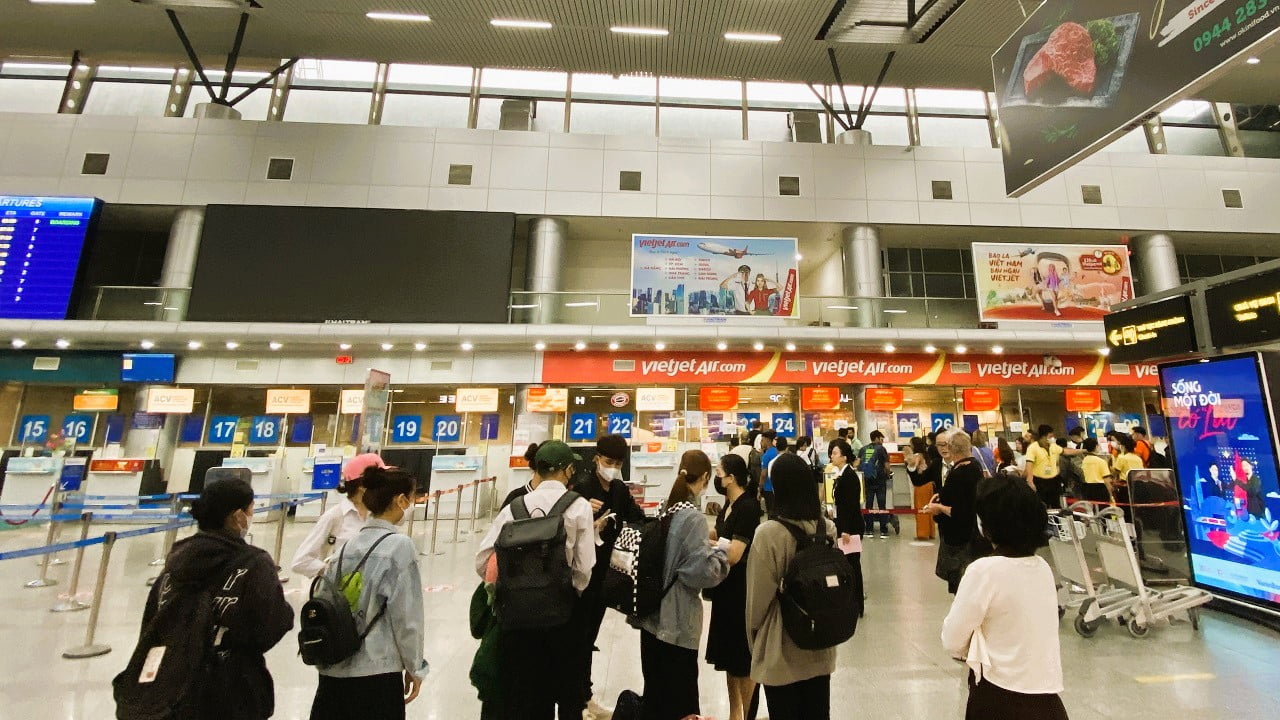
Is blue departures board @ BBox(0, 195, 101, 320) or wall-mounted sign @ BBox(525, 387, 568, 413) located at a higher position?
blue departures board @ BBox(0, 195, 101, 320)

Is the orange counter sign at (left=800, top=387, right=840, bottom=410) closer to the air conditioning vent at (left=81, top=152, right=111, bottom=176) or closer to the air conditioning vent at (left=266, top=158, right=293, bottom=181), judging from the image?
the air conditioning vent at (left=266, top=158, right=293, bottom=181)

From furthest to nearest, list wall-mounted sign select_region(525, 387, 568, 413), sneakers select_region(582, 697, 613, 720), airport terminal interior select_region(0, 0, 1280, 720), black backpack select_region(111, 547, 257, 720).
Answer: wall-mounted sign select_region(525, 387, 568, 413)
airport terminal interior select_region(0, 0, 1280, 720)
sneakers select_region(582, 697, 613, 720)
black backpack select_region(111, 547, 257, 720)

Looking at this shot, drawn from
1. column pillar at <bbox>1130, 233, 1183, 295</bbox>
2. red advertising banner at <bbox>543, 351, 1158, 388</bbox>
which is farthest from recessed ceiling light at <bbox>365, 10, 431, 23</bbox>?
column pillar at <bbox>1130, 233, 1183, 295</bbox>

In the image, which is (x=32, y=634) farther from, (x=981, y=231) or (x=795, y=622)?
(x=981, y=231)

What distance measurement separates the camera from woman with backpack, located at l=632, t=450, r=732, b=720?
254cm

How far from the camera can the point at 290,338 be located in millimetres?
12086

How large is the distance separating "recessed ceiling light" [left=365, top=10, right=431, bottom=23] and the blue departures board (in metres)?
8.19

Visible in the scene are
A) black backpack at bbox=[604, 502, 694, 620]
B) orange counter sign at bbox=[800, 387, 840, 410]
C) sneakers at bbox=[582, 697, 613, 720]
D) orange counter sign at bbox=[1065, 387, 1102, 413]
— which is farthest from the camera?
orange counter sign at bbox=[1065, 387, 1102, 413]

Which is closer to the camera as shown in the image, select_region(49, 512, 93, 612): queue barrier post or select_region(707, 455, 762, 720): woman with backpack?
select_region(707, 455, 762, 720): woman with backpack

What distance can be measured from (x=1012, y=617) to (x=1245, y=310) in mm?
5754

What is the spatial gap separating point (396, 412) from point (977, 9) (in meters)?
17.2

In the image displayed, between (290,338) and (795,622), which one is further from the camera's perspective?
(290,338)

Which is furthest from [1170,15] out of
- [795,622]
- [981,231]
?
[981,231]

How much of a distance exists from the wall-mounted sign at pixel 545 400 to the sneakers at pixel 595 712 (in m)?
9.89
